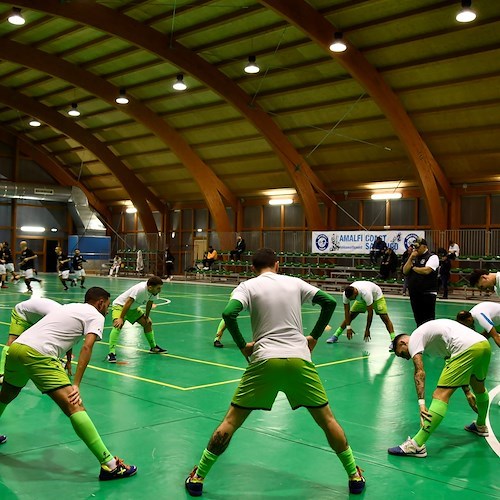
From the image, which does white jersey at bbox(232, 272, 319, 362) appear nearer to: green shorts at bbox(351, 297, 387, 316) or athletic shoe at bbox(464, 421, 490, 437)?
athletic shoe at bbox(464, 421, 490, 437)

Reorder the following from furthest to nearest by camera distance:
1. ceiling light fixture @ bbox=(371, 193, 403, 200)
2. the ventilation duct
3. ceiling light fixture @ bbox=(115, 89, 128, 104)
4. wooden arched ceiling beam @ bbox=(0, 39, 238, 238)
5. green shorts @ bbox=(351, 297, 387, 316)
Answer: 1. the ventilation duct
2. ceiling light fixture @ bbox=(371, 193, 403, 200)
3. ceiling light fixture @ bbox=(115, 89, 128, 104)
4. wooden arched ceiling beam @ bbox=(0, 39, 238, 238)
5. green shorts @ bbox=(351, 297, 387, 316)

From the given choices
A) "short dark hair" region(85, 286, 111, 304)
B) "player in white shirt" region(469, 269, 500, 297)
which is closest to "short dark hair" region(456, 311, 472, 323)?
"player in white shirt" region(469, 269, 500, 297)

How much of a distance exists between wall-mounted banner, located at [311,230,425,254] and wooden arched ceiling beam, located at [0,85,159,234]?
15396mm

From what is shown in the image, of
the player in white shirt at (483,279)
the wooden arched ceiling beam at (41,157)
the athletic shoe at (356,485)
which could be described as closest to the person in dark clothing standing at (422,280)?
the player in white shirt at (483,279)

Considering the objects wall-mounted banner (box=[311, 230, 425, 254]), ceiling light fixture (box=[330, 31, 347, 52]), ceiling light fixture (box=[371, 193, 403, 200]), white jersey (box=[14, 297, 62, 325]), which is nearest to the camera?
white jersey (box=[14, 297, 62, 325])

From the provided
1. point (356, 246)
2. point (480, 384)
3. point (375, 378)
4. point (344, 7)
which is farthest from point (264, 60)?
point (480, 384)

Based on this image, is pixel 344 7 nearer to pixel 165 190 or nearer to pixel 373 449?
pixel 373 449

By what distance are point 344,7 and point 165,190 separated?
80.6 feet

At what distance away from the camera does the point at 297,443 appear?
639 centimetres

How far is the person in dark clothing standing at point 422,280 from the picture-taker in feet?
36.5

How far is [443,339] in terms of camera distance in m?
6.16

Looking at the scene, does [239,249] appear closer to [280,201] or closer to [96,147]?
[280,201]

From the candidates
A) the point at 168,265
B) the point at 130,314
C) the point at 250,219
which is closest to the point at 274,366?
the point at 130,314

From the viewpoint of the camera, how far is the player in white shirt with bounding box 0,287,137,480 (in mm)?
5121
